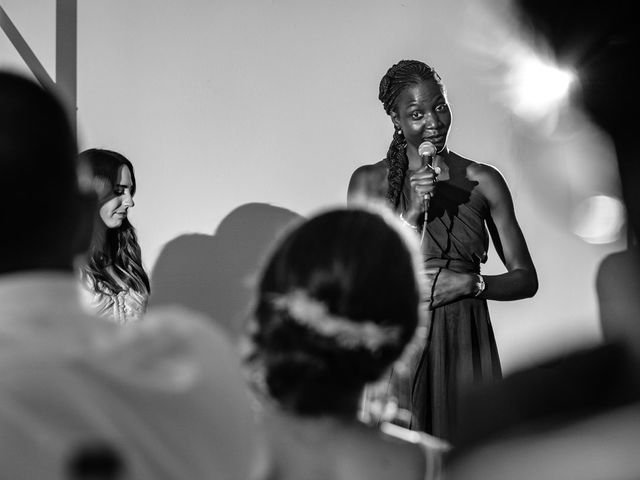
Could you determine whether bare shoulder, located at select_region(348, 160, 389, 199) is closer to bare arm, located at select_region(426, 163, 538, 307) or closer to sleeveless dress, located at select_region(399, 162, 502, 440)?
sleeveless dress, located at select_region(399, 162, 502, 440)

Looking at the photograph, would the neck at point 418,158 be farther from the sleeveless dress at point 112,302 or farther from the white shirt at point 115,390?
the white shirt at point 115,390

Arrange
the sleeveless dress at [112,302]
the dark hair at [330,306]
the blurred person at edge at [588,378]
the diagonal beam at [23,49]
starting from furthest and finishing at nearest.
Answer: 1. the diagonal beam at [23,49]
2. the sleeveless dress at [112,302]
3. the dark hair at [330,306]
4. the blurred person at edge at [588,378]

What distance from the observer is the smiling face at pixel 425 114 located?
3.09m

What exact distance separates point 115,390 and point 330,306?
21.7 inches

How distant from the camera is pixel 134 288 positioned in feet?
11.0

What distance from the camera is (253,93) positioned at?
3676 millimetres

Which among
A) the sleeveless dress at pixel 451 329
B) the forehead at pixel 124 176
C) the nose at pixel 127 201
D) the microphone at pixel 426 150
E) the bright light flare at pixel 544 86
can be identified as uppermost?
the forehead at pixel 124 176

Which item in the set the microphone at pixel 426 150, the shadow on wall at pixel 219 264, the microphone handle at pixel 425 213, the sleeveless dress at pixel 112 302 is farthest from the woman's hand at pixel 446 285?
the sleeveless dress at pixel 112 302

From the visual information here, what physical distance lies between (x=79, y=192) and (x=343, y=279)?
0.44 metres

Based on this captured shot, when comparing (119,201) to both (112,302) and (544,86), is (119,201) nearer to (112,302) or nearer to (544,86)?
(112,302)

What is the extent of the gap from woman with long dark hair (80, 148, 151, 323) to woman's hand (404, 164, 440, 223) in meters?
1.06

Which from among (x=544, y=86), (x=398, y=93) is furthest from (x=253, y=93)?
(x=544, y=86)

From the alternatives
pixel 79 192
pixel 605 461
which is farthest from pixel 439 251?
pixel 605 461

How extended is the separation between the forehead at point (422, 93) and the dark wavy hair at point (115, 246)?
3.70ft
